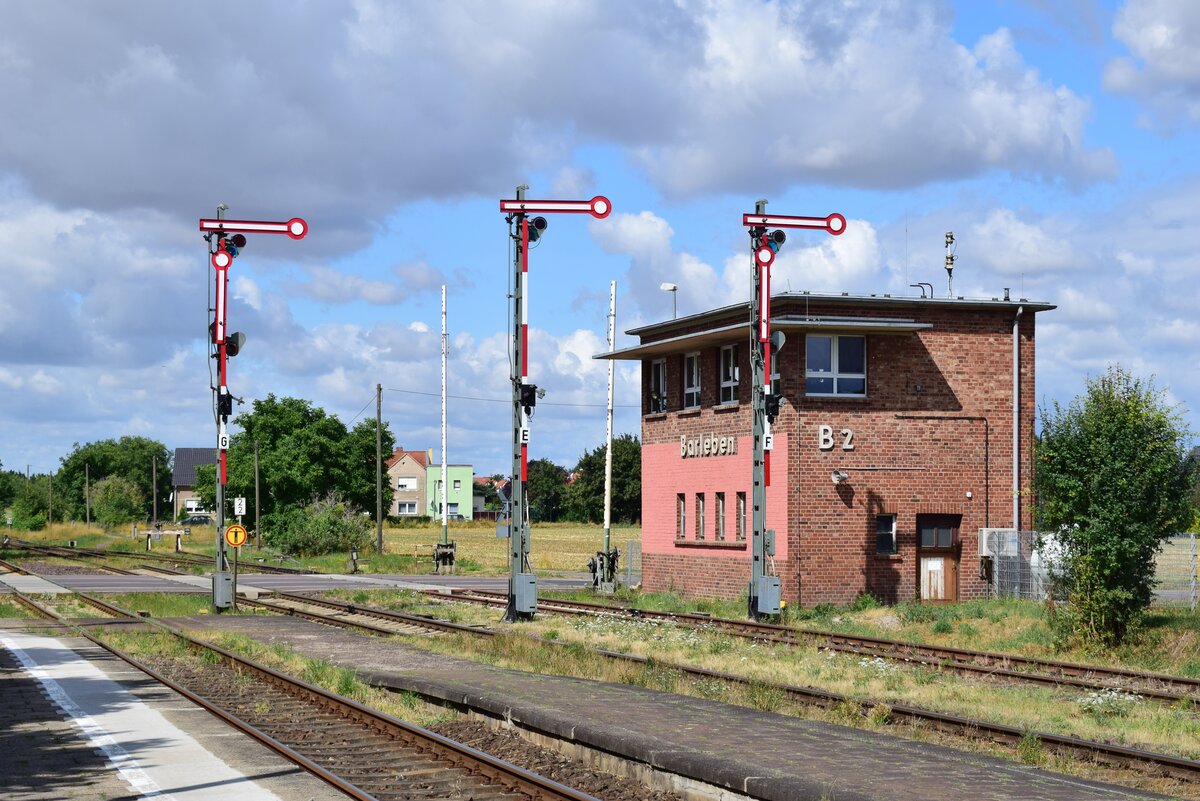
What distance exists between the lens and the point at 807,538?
30.4 m

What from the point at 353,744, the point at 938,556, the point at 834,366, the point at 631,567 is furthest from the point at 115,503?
the point at 353,744

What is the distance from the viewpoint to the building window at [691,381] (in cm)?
3494

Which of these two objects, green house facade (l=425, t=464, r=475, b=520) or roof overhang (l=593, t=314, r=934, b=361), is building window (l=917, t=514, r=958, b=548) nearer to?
roof overhang (l=593, t=314, r=934, b=361)

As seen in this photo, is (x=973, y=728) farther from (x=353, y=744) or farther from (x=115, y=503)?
(x=115, y=503)

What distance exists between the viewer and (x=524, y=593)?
2669 cm

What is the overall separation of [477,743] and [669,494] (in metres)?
23.4

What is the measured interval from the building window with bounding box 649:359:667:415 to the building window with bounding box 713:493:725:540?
4.02 meters

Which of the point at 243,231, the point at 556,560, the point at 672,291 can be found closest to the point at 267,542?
the point at 556,560

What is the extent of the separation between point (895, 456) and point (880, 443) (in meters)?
0.46

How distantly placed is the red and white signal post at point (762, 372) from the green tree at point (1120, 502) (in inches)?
249

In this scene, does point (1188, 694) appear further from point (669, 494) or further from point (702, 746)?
point (669, 494)

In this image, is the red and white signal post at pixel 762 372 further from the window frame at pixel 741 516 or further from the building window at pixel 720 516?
the building window at pixel 720 516

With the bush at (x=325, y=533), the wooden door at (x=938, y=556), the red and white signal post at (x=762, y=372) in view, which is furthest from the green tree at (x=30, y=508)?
the red and white signal post at (x=762, y=372)

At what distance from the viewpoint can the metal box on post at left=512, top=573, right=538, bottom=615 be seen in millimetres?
26688
